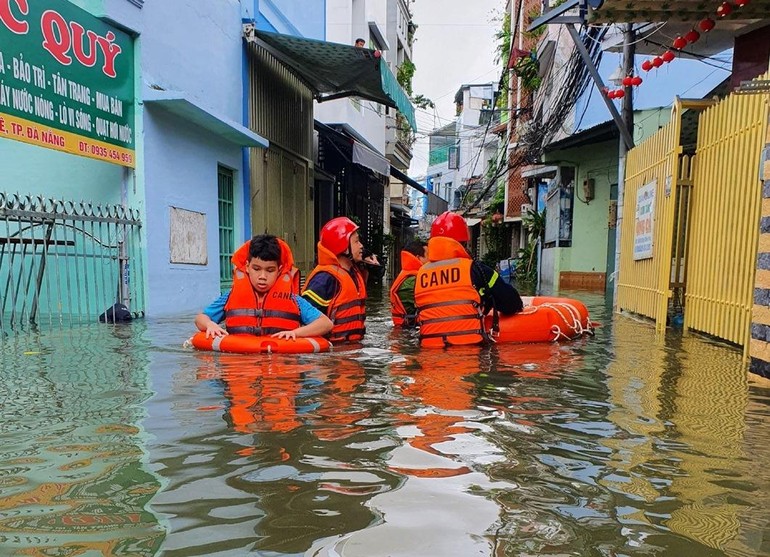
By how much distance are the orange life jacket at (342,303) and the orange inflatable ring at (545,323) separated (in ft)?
4.10

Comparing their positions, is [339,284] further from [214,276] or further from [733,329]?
[214,276]

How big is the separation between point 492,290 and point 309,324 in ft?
5.69

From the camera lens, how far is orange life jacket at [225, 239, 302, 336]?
4781 millimetres

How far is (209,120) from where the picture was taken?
8227 mm

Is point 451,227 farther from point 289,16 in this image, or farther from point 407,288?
point 289,16

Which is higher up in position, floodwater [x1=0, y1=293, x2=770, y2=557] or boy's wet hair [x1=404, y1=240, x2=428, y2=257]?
boy's wet hair [x1=404, y1=240, x2=428, y2=257]

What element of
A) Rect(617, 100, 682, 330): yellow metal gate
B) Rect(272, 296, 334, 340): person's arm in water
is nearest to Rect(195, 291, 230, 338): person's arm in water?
Rect(272, 296, 334, 340): person's arm in water

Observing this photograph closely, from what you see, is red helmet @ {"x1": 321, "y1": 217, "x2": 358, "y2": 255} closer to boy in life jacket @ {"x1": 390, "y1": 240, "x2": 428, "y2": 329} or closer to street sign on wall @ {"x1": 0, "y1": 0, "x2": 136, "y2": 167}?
boy in life jacket @ {"x1": 390, "y1": 240, "x2": 428, "y2": 329}

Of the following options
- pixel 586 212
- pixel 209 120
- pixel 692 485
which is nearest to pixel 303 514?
pixel 692 485

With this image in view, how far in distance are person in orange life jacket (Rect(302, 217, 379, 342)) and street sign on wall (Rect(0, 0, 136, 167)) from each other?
3.14 meters

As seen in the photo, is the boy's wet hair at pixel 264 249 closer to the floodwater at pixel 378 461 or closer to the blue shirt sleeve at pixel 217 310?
the blue shirt sleeve at pixel 217 310

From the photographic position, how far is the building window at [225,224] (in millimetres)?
9922

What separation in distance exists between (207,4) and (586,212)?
10058 mm

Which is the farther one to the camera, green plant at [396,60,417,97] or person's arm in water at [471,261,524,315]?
green plant at [396,60,417,97]
